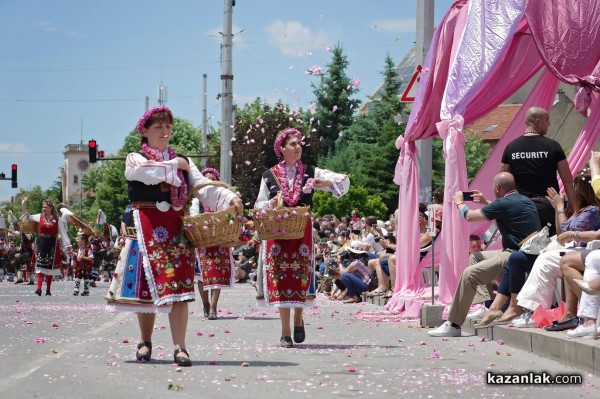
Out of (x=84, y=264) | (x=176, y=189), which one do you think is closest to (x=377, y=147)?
(x=84, y=264)

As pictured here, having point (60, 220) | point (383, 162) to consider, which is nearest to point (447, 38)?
point (60, 220)

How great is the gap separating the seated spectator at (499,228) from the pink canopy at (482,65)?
2182 millimetres

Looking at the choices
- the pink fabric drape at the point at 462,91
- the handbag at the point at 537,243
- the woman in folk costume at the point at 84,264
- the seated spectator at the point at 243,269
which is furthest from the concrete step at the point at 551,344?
the seated spectator at the point at 243,269

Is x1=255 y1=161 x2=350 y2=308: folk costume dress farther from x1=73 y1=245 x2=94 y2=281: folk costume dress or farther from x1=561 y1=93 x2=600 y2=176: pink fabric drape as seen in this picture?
x1=73 y1=245 x2=94 y2=281: folk costume dress

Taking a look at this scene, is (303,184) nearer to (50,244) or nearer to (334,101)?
(50,244)

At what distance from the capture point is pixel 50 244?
83.1 ft

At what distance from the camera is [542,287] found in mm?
11094

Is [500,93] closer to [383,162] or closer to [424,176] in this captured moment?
[424,176]

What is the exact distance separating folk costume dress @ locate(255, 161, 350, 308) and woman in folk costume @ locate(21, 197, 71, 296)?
551 inches

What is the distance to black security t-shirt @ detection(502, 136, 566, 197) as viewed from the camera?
13.0 metres

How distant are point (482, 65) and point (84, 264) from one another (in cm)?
1367

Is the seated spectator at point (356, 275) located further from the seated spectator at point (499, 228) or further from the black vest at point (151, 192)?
the black vest at point (151, 192)

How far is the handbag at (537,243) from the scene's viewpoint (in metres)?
11.7

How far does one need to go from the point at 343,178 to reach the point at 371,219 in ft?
40.1
